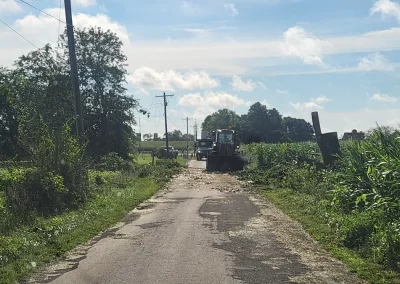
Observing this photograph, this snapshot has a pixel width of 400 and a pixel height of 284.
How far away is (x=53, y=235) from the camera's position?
11422mm

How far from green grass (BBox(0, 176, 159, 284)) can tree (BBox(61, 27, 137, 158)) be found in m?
30.7

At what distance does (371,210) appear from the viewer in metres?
11.2

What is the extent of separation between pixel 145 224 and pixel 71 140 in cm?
578

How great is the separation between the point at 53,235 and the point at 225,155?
87.9 feet

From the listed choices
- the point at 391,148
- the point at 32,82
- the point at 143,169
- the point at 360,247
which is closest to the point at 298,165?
the point at 143,169

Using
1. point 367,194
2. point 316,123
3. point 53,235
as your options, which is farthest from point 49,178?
point 316,123

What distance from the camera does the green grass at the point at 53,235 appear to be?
8.90 m

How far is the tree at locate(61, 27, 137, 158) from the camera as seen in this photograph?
160ft

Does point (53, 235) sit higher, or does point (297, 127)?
point (297, 127)

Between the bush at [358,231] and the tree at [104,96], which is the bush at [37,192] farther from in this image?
the tree at [104,96]

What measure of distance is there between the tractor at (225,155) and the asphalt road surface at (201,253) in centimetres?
2075

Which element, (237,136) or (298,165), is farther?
(237,136)

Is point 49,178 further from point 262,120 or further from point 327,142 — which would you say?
point 262,120

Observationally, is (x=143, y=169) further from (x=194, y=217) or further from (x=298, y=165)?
(x=194, y=217)
